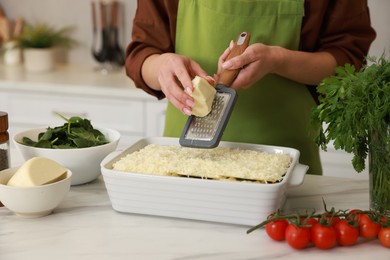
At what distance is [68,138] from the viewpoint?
57.1 inches

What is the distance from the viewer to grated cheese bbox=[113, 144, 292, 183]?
1.20 meters

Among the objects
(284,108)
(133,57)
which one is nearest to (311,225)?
(284,108)

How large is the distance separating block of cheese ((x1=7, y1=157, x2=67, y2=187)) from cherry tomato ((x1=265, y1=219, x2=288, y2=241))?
1.39 feet

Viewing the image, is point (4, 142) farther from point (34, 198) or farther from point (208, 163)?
point (208, 163)

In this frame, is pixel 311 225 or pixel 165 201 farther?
pixel 165 201

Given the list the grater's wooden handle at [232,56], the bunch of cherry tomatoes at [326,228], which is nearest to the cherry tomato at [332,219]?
the bunch of cherry tomatoes at [326,228]

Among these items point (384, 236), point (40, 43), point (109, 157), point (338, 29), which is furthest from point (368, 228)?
point (40, 43)

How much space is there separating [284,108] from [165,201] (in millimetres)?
624

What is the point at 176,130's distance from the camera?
1.81 meters

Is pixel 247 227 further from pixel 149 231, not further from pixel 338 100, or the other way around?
pixel 338 100

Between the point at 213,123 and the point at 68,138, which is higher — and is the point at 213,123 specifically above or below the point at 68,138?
above

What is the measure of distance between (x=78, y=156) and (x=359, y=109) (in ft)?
1.96

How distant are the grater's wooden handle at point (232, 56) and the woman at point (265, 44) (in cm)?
24

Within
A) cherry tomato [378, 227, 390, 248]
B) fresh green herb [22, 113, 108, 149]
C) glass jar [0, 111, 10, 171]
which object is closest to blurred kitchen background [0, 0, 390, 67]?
fresh green herb [22, 113, 108, 149]
